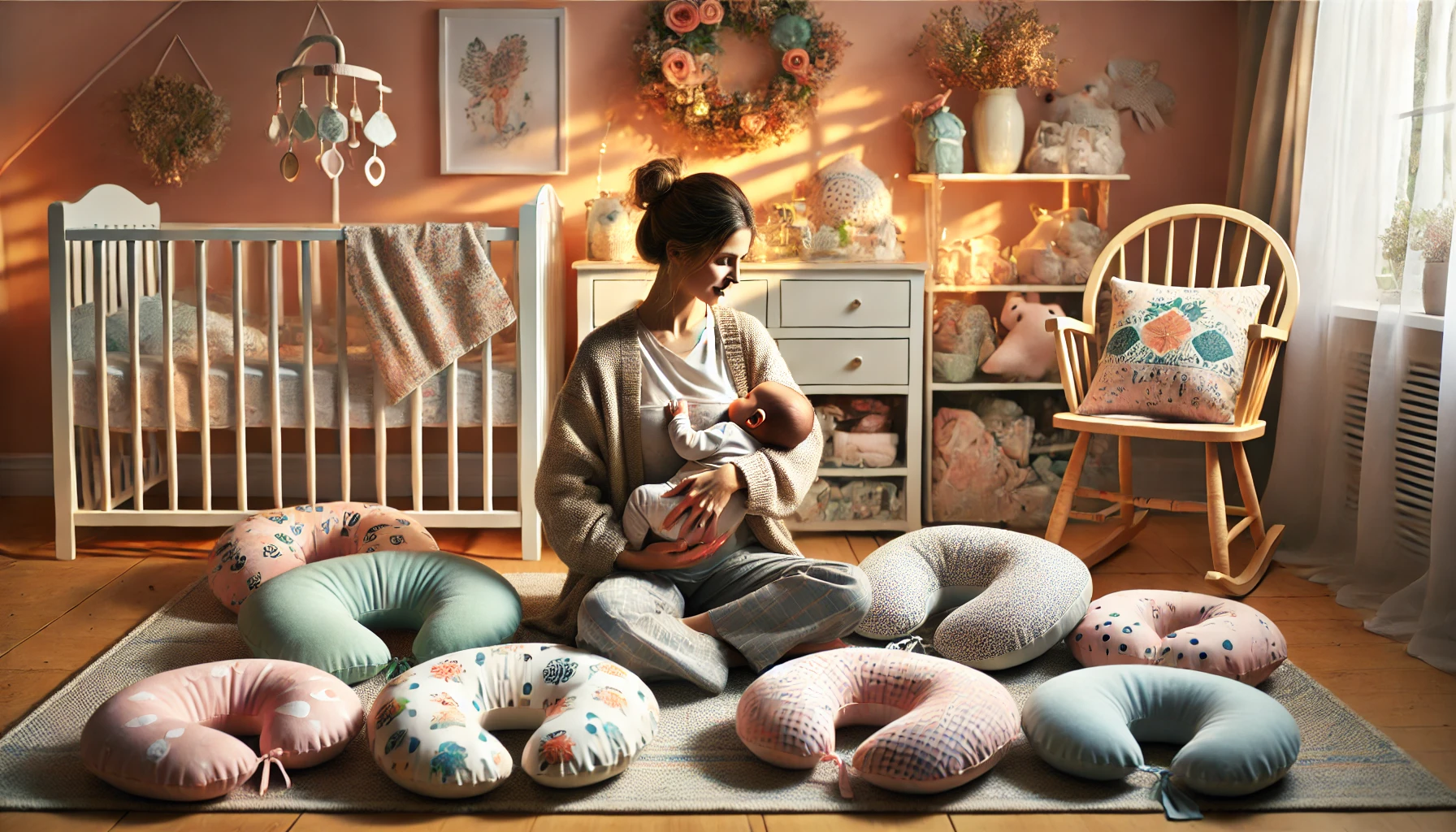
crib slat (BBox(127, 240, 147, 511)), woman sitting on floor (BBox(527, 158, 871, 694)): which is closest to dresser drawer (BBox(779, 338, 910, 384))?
woman sitting on floor (BBox(527, 158, 871, 694))

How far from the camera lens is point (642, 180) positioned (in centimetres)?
206

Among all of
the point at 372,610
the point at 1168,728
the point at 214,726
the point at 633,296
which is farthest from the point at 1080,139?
the point at 214,726

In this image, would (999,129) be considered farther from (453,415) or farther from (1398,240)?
(453,415)

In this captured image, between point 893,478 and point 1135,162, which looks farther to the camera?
point 1135,162

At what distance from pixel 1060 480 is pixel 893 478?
1.62 ft

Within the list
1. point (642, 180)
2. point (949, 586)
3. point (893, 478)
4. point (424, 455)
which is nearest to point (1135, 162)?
point (893, 478)

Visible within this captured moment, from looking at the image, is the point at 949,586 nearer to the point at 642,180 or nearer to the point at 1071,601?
the point at 1071,601

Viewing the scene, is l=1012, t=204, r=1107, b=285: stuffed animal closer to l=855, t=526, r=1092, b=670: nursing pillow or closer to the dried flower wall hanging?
l=855, t=526, r=1092, b=670: nursing pillow

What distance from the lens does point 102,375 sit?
9.44ft

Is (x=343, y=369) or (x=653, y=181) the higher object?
(x=653, y=181)

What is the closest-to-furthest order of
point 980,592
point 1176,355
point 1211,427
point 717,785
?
point 717,785 < point 980,592 < point 1211,427 < point 1176,355

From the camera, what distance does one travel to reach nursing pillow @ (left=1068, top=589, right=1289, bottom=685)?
197 centimetres

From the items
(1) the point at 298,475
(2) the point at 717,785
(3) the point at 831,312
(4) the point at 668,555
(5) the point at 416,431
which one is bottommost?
(2) the point at 717,785

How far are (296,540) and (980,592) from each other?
57.2 inches
